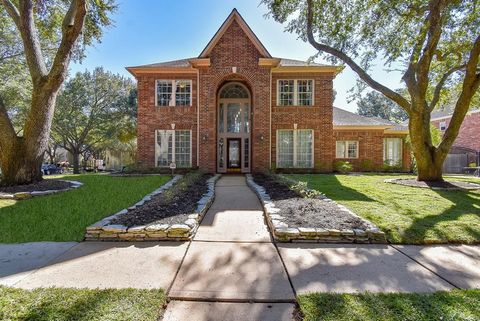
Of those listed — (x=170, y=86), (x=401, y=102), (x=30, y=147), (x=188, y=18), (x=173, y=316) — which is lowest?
(x=173, y=316)

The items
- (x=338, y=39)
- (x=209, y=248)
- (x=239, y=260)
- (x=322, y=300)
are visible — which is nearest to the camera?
(x=322, y=300)

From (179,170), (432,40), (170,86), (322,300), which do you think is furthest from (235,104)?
(322,300)

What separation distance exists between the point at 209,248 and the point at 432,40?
1094cm

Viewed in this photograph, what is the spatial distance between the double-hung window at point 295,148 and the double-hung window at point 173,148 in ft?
17.0

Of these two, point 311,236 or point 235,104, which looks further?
point 235,104

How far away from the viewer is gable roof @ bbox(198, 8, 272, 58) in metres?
13.2

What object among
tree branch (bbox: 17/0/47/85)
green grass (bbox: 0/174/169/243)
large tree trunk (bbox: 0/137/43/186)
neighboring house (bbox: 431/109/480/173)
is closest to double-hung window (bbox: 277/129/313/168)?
green grass (bbox: 0/174/169/243)

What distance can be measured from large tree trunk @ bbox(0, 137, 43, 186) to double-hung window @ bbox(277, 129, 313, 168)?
11.0m

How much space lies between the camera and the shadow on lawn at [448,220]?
4.24 metres

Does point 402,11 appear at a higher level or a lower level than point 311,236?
higher

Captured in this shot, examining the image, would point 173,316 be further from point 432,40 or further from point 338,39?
point 338,39

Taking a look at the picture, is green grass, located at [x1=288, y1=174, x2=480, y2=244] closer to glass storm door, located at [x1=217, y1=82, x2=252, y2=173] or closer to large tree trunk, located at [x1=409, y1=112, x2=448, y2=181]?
large tree trunk, located at [x1=409, y1=112, x2=448, y2=181]

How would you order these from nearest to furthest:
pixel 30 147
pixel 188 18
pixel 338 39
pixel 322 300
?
pixel 322 300, pixel 30 147, pixel 338 39, pixel 188 18

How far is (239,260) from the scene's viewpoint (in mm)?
3414
